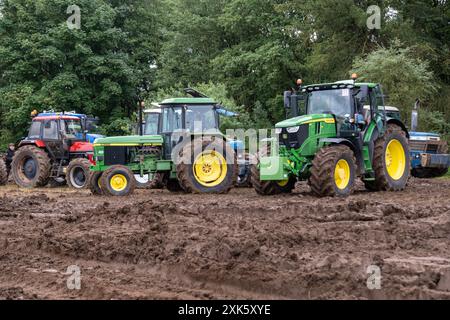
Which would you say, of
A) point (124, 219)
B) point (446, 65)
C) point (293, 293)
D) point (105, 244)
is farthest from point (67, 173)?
point (446, 65)

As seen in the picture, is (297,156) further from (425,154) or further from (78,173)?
(78,173)

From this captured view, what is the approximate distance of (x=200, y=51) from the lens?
38781mm

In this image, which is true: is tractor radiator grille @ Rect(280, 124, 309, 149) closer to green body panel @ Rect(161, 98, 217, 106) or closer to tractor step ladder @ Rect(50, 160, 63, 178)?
green body panel @ Rect(161, 98, 217, 106)

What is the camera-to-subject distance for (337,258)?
6988 millimetres

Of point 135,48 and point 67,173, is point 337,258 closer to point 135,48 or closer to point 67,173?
point 67,173

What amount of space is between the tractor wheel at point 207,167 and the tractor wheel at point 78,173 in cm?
472

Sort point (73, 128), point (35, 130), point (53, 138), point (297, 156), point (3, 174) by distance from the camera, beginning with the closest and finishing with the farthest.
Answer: point (297, 156)
point (53, 138)
point (35, 130)
point (73, 128)
point (3, 174)

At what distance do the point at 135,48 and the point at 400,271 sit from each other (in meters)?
34.5

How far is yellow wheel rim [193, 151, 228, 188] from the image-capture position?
16156mm

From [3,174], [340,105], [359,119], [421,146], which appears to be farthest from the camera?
[3,174]

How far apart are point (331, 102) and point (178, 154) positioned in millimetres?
3848

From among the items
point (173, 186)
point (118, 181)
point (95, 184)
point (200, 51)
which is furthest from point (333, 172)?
point (200, 51)

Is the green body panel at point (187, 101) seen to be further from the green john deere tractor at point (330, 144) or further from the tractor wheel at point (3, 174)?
the tractor wheel at point (3, 174)

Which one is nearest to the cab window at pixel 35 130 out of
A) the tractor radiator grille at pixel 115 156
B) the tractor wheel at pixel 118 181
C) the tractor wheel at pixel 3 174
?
the tractor wheel at pixel 3 174
